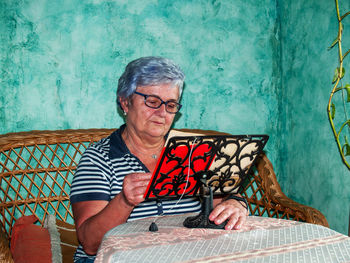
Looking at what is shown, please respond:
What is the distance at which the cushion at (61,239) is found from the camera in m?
1.54

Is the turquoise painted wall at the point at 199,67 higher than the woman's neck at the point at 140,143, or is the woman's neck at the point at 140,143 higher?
the turquoise painted wall at the point at 199,67

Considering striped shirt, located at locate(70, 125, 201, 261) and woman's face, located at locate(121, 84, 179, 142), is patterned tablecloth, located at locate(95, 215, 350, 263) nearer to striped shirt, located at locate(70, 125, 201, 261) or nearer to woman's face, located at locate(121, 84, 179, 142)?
striped shirt, located at locate(70, 125, 201, 261)

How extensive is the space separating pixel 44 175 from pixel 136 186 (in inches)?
35.7

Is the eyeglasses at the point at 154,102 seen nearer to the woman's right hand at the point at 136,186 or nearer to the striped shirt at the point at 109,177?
the striped shirt at the point at 109,177

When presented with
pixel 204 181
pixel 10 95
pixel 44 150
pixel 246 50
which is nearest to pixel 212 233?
pixel 204 181

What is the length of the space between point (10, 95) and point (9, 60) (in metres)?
0.17

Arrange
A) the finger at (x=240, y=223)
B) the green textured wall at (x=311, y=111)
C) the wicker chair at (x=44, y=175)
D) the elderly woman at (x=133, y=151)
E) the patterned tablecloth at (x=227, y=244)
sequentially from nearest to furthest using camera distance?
1. the patterned tablecloth at (x=227, y=244)
2. the finger at (x=240, y=223)
3. the elderly woman at (x=133, y=151)
4. the wicker chair at (x=44, y=175)
5. the green textured wall at (x=311, y=111)

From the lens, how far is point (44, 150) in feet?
5.94

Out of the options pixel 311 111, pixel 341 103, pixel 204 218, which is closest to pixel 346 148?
pixel 341 103

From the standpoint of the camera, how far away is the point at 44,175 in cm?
187

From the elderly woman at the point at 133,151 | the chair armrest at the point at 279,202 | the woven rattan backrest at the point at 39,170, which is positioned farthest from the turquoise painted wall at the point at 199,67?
the elderly woman at the point at 133,151

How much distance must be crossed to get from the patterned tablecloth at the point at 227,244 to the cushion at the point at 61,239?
55 cm

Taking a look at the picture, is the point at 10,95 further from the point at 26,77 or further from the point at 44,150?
the point at 44,150

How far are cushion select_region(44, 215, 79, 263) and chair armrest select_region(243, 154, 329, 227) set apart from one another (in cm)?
96
